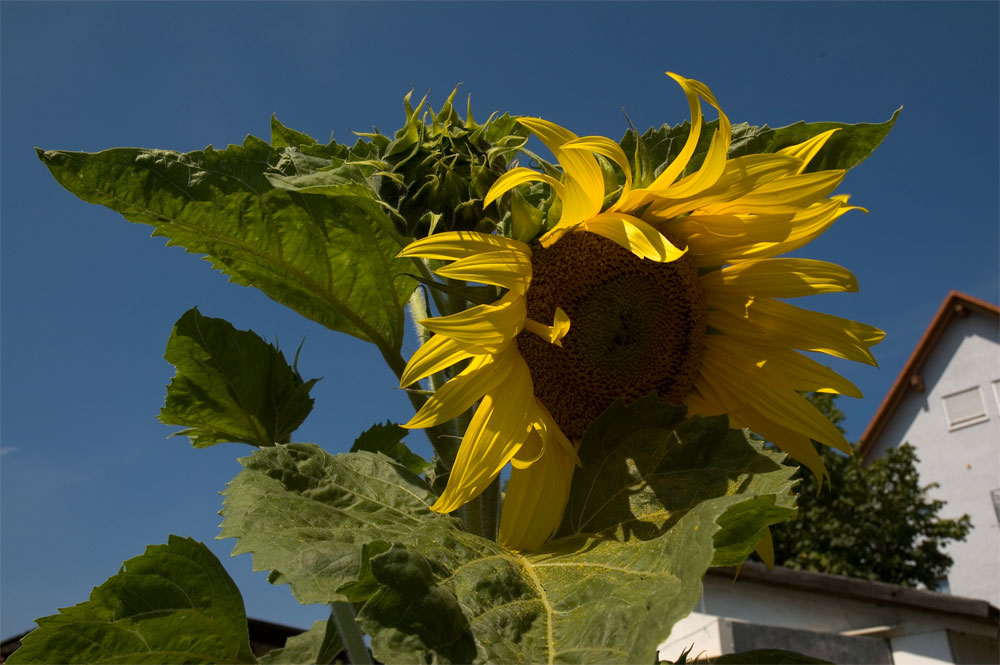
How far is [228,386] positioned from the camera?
1.47 meters

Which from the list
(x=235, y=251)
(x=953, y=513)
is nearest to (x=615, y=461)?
(x=235, y=251)

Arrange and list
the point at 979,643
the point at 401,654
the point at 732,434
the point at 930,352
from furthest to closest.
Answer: the point at 930,352
the point at 979,643
the point at 732,434
the point at 401,654

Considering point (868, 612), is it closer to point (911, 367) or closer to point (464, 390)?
point (464, 390)

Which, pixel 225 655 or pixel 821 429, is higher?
pixel 821 429

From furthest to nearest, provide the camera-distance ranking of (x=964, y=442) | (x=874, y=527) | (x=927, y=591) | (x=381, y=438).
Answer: (x=964, y=442)
(x=874, y=527)
(x=927, y=591)
(x=381, y=438)

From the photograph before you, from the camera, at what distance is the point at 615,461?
107 centimetres

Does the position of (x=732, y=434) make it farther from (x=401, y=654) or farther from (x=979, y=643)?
(x=979, y=643)

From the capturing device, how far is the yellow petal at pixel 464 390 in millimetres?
1036

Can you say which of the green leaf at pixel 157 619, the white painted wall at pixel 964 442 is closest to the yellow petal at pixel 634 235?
the green leaf at pixel 157 619

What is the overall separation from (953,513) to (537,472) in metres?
22.6

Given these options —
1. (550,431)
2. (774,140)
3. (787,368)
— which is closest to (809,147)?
(774,140)

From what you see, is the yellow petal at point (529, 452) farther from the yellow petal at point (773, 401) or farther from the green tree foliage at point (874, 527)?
the green tree foliage at point (874, 527)

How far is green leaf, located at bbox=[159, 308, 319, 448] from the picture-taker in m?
1.45

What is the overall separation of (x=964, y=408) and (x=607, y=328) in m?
23.3
